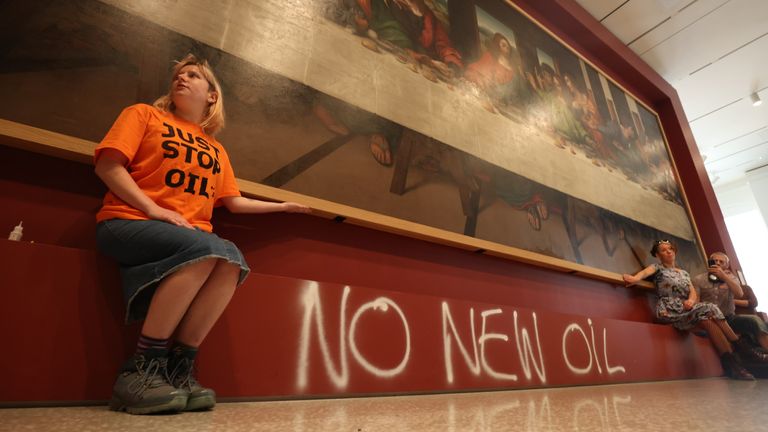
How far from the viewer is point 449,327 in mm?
1573

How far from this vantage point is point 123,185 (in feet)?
3.07

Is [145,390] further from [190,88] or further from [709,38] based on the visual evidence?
[709,38]

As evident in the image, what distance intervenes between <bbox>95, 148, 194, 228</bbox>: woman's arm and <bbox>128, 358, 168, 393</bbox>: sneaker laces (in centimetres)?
34

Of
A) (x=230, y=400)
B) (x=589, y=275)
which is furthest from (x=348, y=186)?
(x=589, y=275)

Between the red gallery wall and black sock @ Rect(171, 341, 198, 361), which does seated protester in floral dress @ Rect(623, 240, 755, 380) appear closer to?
the red gallery wall

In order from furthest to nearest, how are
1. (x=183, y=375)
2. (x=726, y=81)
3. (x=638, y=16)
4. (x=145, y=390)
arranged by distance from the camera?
(x=726, y=81) → (x=638, y=16) → (x=183, y=375) → (x=145, y=390)

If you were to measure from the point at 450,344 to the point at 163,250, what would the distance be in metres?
1.15

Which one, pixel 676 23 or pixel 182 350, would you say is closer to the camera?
pixel 182 350

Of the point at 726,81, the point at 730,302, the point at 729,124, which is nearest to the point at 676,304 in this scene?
the point at 730,302

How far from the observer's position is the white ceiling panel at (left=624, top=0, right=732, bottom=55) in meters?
3.69

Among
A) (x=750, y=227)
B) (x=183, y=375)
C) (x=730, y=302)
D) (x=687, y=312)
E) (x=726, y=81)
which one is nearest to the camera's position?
(x=183, y=375)

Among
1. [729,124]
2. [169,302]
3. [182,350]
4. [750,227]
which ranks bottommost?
[182,350]

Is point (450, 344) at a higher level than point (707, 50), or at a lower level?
lower

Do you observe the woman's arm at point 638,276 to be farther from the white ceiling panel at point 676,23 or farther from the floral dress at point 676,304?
the white ceiling panel at point 676,23
